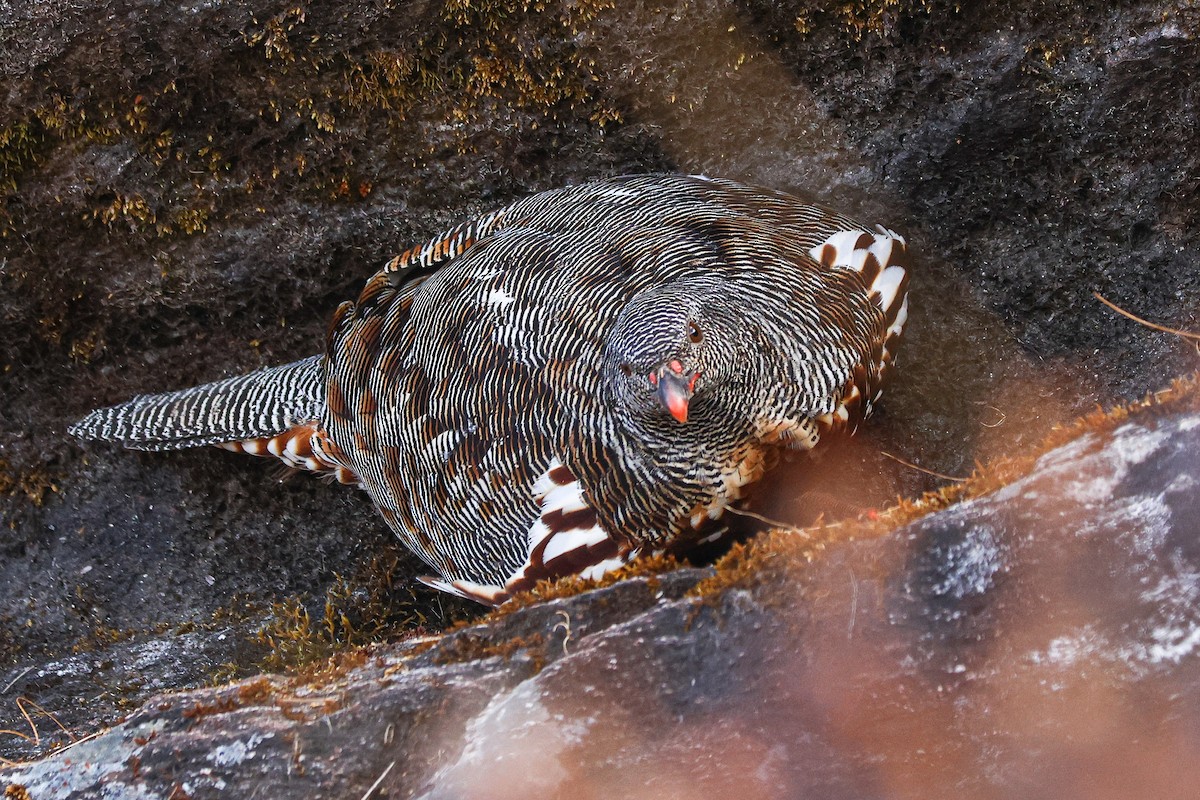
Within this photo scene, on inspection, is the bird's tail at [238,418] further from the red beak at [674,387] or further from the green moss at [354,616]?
the red beak at [674,387]

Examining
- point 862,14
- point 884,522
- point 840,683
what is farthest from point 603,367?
point 862,14

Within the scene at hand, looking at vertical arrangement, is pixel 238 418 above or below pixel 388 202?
below

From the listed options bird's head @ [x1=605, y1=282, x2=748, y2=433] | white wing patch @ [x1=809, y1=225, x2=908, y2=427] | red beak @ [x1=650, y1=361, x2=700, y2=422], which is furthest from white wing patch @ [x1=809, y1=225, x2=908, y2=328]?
red beak @ [x1=650, y1=361, x2=700, y2=422]

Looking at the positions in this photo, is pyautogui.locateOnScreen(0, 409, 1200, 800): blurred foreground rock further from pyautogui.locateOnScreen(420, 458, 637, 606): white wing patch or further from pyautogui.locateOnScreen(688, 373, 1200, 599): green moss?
pyautogui.locateOnScreen(420, 458, 637, 606): white wing patch

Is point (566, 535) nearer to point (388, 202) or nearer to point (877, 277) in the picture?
point (877, 277)

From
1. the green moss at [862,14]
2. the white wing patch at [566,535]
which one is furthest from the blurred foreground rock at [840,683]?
the green moss at [862,14]

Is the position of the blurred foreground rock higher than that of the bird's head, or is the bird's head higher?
the bird's head

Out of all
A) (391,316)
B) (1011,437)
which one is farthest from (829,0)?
(391,316)
